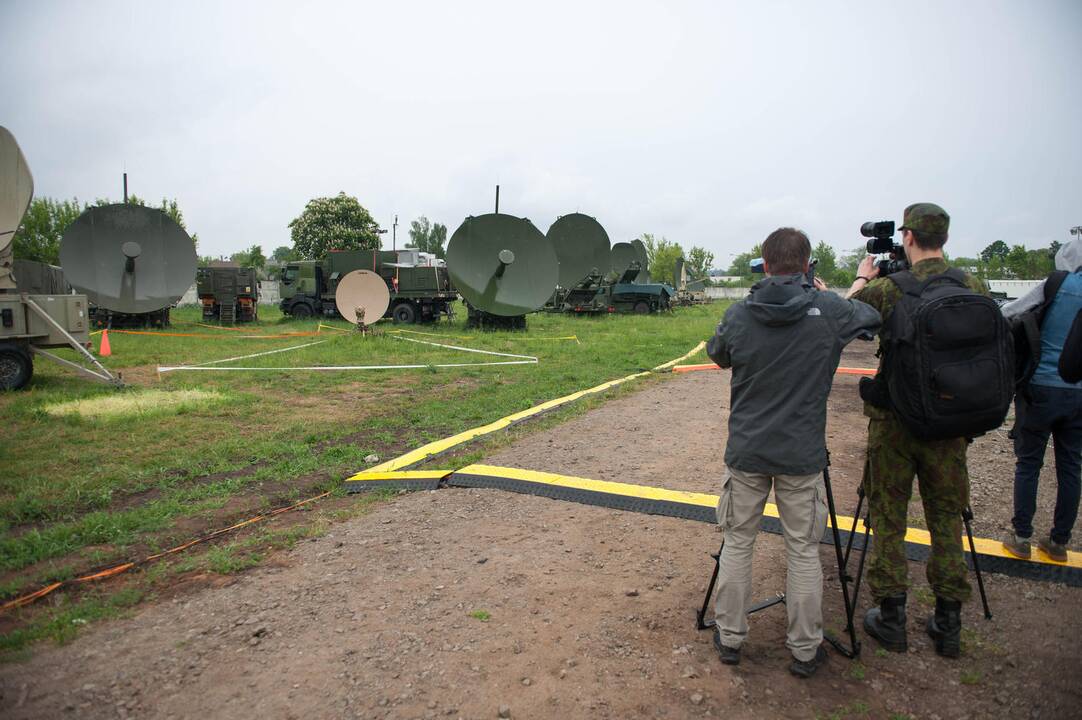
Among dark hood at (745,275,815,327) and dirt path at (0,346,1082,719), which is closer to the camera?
dirt path at (0,346,1082,719)

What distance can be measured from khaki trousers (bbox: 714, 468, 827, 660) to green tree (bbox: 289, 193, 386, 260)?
53.3m

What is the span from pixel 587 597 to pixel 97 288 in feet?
66.4

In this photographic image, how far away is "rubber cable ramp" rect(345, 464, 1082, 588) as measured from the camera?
148 inches

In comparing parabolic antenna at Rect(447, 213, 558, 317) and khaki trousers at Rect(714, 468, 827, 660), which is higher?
parabolic antenna at Rect(447, 213, 558, 317)

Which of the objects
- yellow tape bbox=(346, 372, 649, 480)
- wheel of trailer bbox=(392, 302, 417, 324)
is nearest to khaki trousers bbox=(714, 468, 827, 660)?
yellow tape bbox=(346, 372, 649, 480)

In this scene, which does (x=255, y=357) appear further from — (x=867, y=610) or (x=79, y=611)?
(x=867, y=610)

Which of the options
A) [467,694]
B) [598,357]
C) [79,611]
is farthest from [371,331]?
[467,694]

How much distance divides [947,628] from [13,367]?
475 inches

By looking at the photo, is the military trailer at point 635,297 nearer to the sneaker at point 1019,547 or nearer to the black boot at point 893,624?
the sneaker at point 1019,547

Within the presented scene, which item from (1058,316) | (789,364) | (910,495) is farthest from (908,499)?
(1058,316)

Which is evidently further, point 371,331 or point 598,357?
point 371,331

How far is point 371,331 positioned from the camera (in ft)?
61.0

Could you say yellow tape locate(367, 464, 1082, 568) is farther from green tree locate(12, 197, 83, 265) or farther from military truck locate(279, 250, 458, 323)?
green tree locate(12, 197, 83, 265)

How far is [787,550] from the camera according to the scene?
2807 mm
